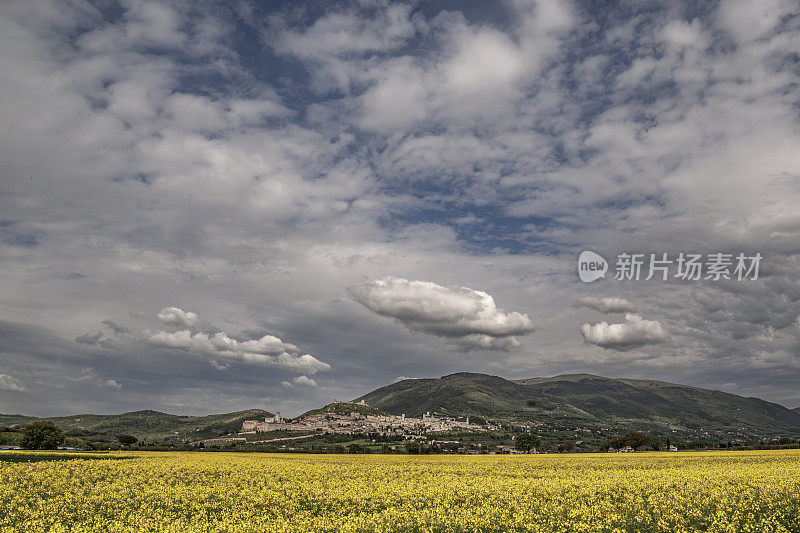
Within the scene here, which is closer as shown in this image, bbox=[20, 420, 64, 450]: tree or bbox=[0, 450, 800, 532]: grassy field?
bbox=[0, 450, 800, 532]: grassy field

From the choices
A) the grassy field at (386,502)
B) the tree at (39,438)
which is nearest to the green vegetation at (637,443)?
the grassy field at (386,502)

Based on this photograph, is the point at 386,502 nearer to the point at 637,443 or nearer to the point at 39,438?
the point at 39,438

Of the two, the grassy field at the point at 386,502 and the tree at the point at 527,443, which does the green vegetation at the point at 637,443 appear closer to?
the tree at the point at 527,443

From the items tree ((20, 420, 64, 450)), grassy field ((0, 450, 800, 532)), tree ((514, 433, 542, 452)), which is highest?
grassy field ((0, 450, 800, 532))

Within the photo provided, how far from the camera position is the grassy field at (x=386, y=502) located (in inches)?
974

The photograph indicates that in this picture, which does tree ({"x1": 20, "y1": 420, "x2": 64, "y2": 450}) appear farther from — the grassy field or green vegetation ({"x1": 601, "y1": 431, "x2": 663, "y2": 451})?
green vegetation ({"x1": 601, "y1": 431, "x2": 663, "y2": 451})

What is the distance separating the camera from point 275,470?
49156 mm

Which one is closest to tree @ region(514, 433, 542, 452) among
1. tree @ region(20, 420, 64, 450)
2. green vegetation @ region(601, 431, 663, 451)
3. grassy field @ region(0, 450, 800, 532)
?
green vegetation @ region(601, 431, 663, 451)

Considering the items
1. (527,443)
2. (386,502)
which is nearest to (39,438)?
(386,502)

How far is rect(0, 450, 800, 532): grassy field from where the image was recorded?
24.7 m

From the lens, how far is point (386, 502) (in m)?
30.4

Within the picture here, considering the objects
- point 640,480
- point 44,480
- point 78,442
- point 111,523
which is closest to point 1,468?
point 44,480

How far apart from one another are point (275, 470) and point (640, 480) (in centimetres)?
3443

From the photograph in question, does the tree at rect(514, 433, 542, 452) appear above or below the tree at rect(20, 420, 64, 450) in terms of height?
below
